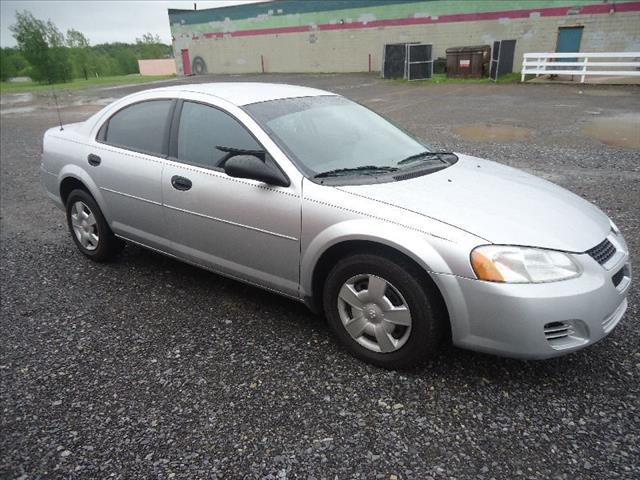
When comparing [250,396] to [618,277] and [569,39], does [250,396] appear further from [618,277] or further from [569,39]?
[569,39]

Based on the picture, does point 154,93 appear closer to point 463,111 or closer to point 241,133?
point 241,133

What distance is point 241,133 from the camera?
3.40m

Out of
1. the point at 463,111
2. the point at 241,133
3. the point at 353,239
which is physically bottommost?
the point at 463,111

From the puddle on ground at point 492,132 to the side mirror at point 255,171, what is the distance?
757 centimetres

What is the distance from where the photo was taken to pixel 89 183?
4.34 metres

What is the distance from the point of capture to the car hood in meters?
2.61

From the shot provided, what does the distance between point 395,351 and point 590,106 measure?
1331 cm

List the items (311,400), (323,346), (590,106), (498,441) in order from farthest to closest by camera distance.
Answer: (590,106) < (323,346) < (311,400) < (498,441)

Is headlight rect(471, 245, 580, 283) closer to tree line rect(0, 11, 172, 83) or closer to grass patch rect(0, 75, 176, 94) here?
grass patch rect(0, 75, 176, 94)

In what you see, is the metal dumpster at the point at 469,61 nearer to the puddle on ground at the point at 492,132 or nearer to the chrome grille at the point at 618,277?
the puddle on ground at the point at 492,132

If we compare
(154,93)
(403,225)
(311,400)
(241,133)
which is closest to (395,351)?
(311,400)

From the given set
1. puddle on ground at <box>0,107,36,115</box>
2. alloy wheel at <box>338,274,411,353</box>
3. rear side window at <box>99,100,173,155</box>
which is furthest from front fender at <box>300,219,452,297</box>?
puddle on ground at <box>0,107,36,115</box>

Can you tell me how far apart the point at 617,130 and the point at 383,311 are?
31.5 feet

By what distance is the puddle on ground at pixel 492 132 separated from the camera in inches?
387
